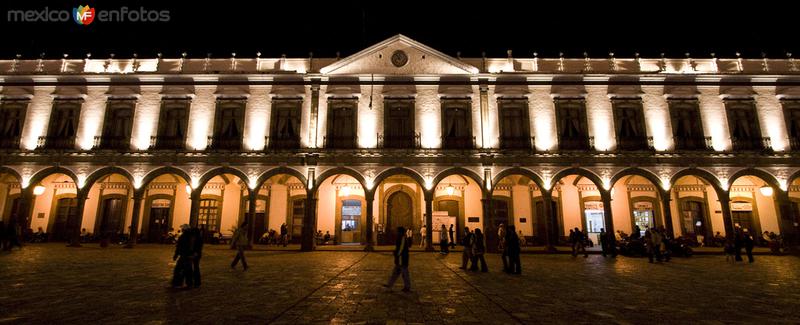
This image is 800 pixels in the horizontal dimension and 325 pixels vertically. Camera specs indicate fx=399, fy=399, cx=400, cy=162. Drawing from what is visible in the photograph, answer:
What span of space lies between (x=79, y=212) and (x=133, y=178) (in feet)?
8.98

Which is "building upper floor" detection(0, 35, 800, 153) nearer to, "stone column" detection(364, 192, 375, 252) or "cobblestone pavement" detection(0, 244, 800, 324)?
"stone column" detection(364, 192, 375, 252)

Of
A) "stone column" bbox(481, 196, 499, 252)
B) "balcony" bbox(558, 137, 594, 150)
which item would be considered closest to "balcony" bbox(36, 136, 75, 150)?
"stone column" bbox(481, 196, 499, 252)

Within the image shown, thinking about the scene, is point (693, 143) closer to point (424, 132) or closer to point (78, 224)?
point (424, 132)

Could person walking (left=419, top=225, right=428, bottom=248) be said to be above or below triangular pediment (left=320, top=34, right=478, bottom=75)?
below

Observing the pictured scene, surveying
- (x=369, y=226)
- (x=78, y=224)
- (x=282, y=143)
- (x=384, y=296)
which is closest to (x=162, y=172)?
(x=78, y=224)

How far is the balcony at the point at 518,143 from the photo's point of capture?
1869 cm

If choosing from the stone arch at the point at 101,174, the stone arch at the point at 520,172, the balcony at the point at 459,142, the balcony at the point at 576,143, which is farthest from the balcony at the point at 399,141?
the stone arch at the point at 101,174

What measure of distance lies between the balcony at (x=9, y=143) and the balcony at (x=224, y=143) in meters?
9.31

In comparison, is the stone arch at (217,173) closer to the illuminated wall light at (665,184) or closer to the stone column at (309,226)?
the stone column at (309,226)

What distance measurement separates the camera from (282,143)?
18922 millimetres

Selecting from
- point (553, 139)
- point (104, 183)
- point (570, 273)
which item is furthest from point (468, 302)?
point (104, 183)

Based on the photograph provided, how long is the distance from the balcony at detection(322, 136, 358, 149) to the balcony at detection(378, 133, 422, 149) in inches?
49.3

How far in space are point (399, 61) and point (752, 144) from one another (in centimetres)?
1699

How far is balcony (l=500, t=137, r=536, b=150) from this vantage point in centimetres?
1869
